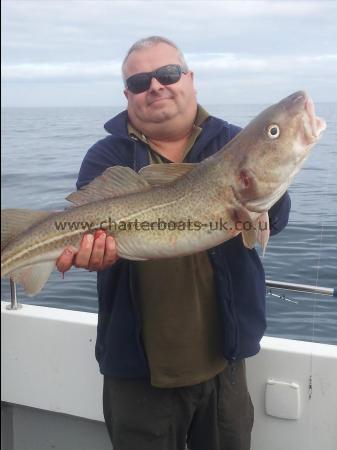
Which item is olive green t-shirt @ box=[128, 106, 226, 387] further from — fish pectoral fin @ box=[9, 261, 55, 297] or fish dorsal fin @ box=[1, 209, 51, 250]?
fish dorsal fin @ box=[1, 209, 51, 250]

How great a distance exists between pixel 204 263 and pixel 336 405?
4.55 feet

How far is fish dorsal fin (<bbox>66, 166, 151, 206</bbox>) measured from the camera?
291 cm

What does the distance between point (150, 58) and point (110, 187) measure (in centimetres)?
80

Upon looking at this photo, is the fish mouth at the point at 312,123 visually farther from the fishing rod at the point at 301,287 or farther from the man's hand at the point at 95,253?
the fishing rod at the point at 301,287

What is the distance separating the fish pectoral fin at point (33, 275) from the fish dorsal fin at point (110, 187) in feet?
1.25

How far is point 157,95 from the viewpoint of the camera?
10.1 feet

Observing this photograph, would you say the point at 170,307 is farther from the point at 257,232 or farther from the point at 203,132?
the point at 203,132

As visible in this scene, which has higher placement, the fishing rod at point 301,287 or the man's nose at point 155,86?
the man's nose at point 155,86

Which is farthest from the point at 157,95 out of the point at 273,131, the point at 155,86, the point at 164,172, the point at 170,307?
the point at 170,307

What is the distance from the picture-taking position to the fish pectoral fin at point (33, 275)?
9.70ft

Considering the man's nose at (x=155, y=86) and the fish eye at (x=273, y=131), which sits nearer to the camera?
the fish eye at (x=273, y=131)

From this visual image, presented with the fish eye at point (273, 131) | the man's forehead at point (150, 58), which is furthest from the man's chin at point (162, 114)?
the fish eye at point (273, 131)

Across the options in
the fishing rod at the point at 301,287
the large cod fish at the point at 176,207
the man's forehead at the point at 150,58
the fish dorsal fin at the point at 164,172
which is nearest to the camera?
the large cod fish at the point at 176,207

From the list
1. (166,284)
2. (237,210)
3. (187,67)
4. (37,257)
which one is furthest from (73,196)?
(187,67)
